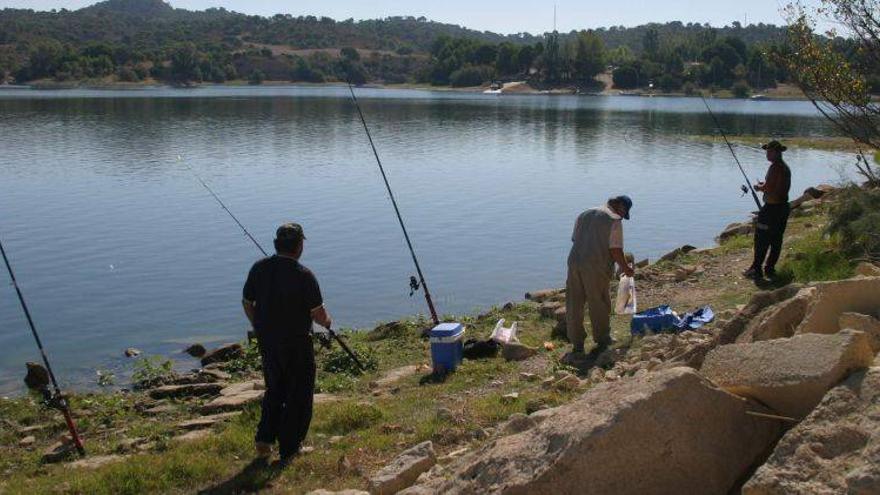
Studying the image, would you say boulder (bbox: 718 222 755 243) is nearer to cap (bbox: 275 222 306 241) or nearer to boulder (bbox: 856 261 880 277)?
boulder (bbox: 856 261 880 277)

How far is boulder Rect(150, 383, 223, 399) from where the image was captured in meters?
11.2

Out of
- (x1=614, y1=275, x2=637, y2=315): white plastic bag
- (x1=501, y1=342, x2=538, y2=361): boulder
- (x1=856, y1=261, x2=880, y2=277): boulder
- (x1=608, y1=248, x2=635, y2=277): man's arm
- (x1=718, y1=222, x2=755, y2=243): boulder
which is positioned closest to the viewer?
(x1=856, y1=261, x2=880, y2=277): boulder

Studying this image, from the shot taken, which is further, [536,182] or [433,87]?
[433,87]

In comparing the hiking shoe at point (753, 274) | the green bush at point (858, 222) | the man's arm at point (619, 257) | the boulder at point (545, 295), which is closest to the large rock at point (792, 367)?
the man's arm at point (619, 257)

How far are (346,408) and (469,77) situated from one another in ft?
507

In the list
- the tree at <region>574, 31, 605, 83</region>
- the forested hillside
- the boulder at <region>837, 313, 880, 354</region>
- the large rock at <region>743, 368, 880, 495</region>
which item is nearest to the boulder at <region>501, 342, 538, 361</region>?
the boulder at <region>837, 313, 880, 354</region>

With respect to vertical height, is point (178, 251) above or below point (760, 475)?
below

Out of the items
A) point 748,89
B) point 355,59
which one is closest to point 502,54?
point 355,59

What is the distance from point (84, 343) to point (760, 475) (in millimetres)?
13034

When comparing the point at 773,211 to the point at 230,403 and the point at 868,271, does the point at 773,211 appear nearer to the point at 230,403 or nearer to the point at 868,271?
the point at 868,271

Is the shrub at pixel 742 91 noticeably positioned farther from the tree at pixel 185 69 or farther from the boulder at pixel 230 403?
the boulder at pixel 230 403

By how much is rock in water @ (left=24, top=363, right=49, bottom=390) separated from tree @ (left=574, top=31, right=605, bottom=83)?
145620 millimetres

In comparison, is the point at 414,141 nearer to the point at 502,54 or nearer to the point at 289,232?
the point at 289,232

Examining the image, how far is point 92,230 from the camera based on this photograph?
24.6 m
